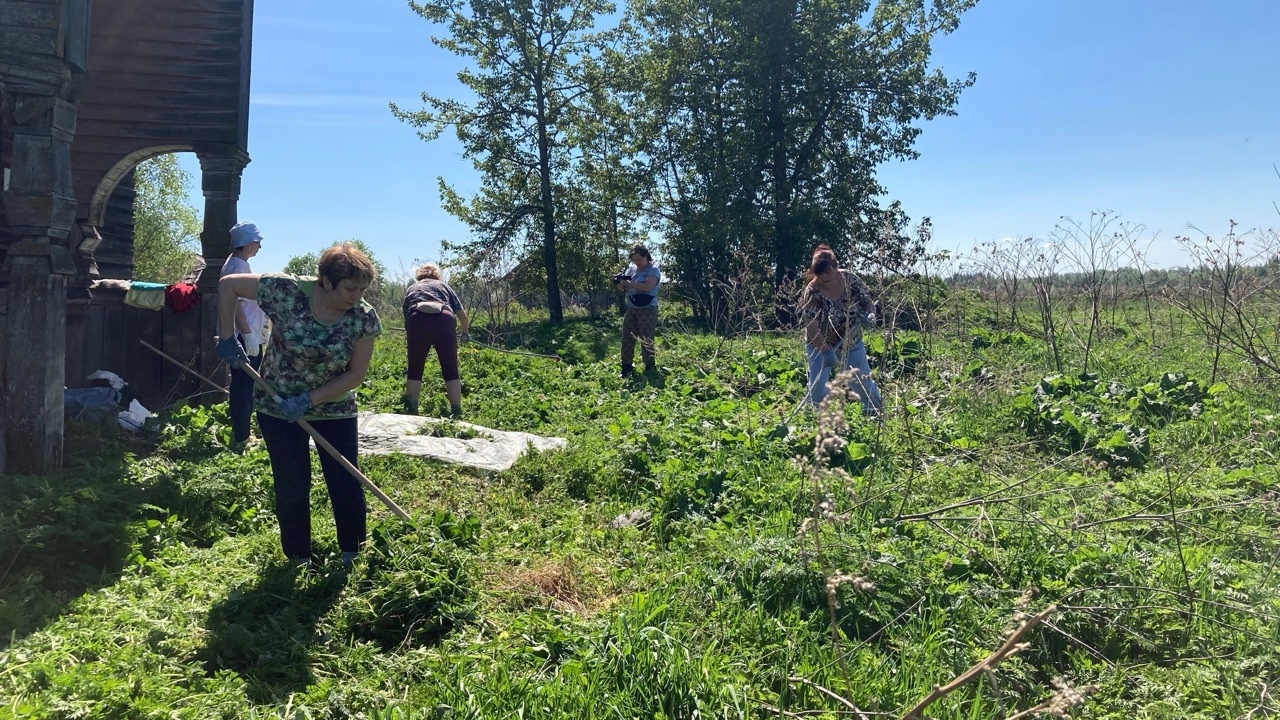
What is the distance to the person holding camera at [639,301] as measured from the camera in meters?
9.41

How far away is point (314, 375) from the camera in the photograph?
373 cm

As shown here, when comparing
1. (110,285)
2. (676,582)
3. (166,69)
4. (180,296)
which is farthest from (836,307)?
(166,69)

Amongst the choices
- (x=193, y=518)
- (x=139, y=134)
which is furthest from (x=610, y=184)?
(x=193, y=518)

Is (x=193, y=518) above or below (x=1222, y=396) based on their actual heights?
below

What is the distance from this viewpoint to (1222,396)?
6.79m

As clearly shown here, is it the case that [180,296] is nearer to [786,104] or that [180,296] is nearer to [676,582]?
[676,582]

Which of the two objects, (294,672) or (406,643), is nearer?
(294,672)

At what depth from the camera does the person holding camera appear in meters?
9.41

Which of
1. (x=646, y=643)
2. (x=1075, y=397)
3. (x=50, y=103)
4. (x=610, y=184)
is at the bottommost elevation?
(x=646, y=643)

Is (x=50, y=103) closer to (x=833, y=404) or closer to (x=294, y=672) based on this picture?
(x=294, y=672)

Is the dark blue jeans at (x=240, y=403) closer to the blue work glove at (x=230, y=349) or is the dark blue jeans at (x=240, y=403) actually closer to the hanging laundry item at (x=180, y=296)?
the blue work glove at (x=230, y=349)

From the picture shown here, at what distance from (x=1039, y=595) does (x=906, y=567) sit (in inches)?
21.6

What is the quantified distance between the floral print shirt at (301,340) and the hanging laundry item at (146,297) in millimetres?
4784

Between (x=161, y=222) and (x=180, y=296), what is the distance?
30.3 metres
